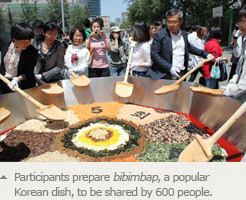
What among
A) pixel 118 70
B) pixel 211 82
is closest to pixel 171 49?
pixel 211 82

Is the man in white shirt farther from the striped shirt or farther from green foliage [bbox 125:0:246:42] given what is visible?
green foliage [bbox 125:0:246:42]

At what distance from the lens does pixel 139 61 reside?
414cm

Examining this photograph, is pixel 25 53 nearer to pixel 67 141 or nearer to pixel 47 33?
pixel 47 33

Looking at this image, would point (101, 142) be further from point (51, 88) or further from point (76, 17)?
point (76, 17)

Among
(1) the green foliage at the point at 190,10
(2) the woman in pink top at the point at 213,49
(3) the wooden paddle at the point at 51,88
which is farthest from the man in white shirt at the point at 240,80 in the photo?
(1) the green foliage at the point at 190,10

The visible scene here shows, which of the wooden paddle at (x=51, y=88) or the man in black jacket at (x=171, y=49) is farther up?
the man in black jacket at (x=171, y=49)

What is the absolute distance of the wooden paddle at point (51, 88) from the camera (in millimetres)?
3629

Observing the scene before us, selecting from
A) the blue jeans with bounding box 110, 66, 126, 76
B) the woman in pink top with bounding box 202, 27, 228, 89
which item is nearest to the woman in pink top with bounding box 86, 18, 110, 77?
the blue jeans with bounding box 110, 66, 126, 76

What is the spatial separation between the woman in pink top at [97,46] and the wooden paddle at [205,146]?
2.76 m

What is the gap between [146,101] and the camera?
13.9ft

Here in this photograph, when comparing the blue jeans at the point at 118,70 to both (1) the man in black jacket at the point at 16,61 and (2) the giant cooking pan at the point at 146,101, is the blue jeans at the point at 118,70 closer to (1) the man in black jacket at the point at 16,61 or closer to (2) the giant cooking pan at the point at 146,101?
(2) the giant cooking pan at the point at 146,101

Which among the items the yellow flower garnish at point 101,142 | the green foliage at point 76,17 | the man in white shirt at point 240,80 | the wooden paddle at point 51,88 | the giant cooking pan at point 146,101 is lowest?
the yellow flower garnish at point 101,142

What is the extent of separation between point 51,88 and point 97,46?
1.21 metres

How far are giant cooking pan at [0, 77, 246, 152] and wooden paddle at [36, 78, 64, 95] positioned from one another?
0.11 m
